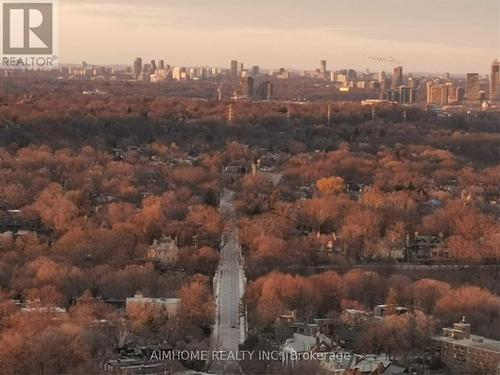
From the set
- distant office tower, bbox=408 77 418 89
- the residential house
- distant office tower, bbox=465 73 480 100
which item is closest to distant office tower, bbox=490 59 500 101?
distant office tower, bbox=465 73 480 100

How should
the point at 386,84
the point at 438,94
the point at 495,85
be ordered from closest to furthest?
the point at 495,85 < the point at 438,94 < the point at 386,84

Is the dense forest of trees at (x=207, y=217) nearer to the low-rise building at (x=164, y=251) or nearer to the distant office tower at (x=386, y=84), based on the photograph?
the low-rise building at (x=164, y=251)

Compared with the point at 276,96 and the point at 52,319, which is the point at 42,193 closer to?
the point at 52,319

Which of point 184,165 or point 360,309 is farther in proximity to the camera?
point 184,165

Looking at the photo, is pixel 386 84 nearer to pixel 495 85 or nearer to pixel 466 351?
pixel 495 85

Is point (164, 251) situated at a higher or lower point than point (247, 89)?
lower

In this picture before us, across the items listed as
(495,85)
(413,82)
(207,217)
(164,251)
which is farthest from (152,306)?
(413,82)

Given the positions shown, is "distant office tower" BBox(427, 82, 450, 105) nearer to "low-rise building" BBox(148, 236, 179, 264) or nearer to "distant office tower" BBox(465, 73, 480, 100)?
"distant office tower" BBox(465, 73, 480, 100)

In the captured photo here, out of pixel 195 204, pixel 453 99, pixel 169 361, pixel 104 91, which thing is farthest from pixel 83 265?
pixel 453 99
